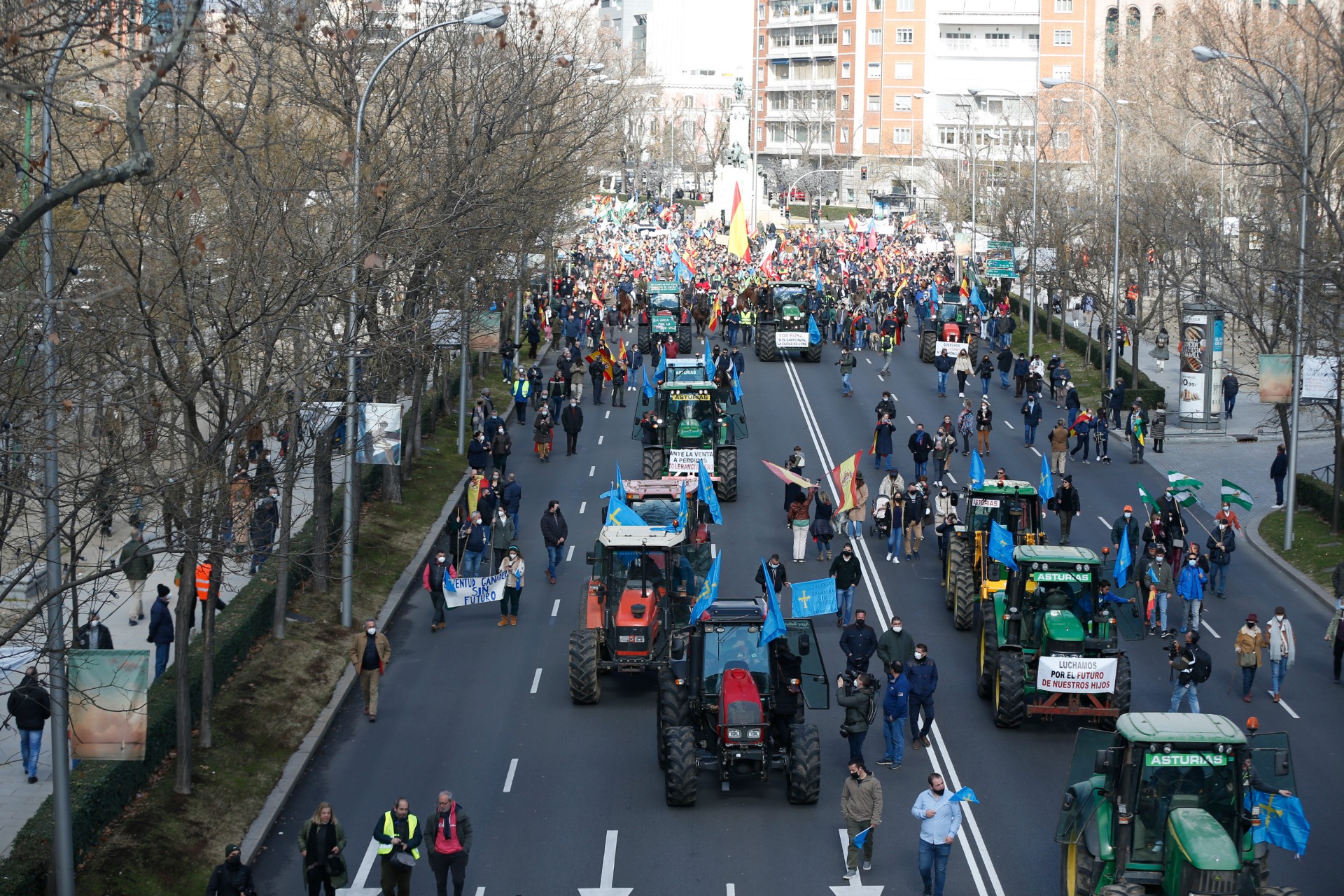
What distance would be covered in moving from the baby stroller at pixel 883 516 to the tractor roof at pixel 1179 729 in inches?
648

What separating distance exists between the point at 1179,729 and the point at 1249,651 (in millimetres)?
9379

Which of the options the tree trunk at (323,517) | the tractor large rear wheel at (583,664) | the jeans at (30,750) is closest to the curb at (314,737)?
the tree trunk at (323,517)

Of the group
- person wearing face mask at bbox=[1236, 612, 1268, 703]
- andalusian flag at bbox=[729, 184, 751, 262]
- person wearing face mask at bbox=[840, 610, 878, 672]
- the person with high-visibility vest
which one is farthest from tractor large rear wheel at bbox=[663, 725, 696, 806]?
andalusian flag at bbox=[729, 184, 751, 262]

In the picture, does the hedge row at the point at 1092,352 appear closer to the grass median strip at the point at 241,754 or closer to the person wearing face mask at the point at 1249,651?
the person wearing face mask at the point at 1249,651

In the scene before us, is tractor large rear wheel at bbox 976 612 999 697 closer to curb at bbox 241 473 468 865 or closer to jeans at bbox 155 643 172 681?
curb at bbox 241 473 468 865

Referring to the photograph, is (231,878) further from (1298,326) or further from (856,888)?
(1298,326)

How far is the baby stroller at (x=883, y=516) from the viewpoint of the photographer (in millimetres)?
31125

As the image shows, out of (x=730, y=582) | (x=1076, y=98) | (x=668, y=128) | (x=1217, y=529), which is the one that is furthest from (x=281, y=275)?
(x=668, y=128)

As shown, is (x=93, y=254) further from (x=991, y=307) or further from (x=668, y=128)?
(x=668, y=128)

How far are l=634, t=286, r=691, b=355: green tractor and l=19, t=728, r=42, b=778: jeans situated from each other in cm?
3456

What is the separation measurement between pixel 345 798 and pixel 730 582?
414 inches

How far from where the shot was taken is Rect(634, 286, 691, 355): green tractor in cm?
5409

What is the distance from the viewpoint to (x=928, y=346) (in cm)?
5406

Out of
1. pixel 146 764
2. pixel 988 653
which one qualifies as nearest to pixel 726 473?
pixel 988 653
